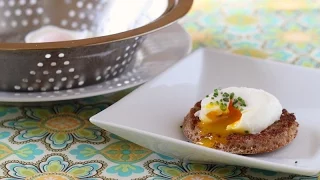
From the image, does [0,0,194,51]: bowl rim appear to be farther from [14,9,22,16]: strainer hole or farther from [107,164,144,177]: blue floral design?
[14,9,22,16]: strainer hole

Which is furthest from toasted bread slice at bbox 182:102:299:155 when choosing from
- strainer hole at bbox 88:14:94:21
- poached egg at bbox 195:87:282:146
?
strainer hole at bbox 88:14:94:21

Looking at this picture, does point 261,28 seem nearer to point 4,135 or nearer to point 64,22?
point 64,22

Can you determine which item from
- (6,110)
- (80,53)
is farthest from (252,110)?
(6,110)

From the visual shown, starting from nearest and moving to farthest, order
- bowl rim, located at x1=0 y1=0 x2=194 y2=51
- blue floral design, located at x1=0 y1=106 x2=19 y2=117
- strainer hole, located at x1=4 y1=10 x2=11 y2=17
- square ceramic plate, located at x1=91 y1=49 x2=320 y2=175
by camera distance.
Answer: square ceramic plate, located at x1=91 y1=49 x2=320 y2=175 → bowl rim, located at x1=0 y1=0 x2=194 y2=51 → blue floral design, located at x1=0 y1=106 x2=19 y2=117 → strainer hole, located at x1=4 y1=10 x2=11 y2=17

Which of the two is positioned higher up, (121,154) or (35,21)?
(35,21)

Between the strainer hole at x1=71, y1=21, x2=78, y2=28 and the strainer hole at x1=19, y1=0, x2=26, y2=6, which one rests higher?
the strainer hole at x1=19, y1=0, x2=26, y2=6

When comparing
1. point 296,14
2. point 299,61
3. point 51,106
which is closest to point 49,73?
point 51,106

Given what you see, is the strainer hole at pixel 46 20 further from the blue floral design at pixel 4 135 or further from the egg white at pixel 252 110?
the egg white at pixel 252 110

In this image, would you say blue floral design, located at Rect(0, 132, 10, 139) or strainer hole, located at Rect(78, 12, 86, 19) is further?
strainer hole, located at Rect(78, 12, 86, 19)
